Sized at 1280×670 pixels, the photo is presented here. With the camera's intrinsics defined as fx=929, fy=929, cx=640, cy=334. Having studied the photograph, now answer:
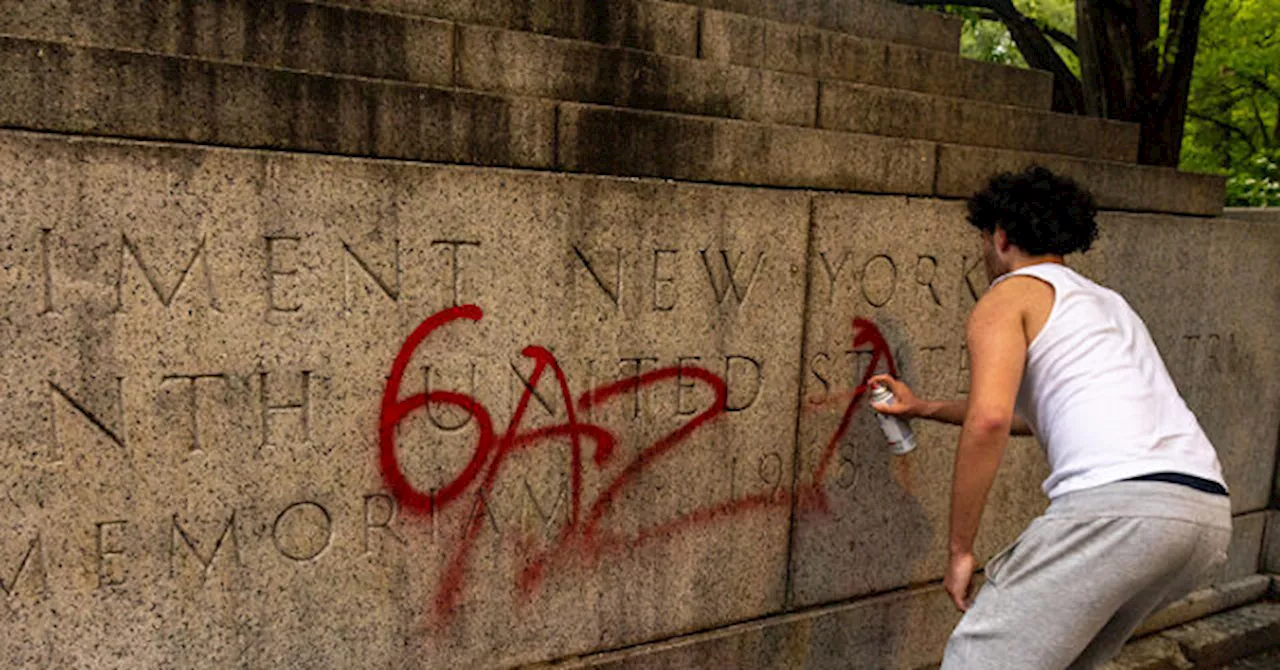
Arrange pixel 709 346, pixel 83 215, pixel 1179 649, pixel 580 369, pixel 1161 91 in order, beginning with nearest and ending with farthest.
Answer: pixel 83 215 < pixel 580 369 < pixel 709 346 < pixel 1179 649 < pixel 1161 91

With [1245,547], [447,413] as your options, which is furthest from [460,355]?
[1245,547]

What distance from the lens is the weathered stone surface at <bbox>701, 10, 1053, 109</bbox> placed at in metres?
4.00

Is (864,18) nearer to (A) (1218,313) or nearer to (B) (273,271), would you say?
(A) (1218,313)

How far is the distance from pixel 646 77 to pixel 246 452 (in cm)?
191

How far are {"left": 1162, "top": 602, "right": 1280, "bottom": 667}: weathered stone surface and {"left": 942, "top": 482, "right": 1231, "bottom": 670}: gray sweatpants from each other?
→ 272 centimetres

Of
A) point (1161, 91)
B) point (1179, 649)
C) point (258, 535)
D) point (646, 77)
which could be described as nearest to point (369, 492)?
point (258, 535)

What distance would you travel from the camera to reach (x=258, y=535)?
105 inches

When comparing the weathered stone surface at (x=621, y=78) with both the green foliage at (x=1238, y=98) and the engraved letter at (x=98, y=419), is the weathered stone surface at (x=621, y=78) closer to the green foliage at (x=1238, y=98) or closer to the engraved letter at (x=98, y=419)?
the engraved letter at (x=98, y=419)

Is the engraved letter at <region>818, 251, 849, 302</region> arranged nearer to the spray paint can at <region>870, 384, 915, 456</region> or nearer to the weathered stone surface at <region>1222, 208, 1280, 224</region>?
the spray paint can at <region>870, 384, 915, 456</region>

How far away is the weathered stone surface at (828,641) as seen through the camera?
338 centimetres

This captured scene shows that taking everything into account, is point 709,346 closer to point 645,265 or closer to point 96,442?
point 645,265

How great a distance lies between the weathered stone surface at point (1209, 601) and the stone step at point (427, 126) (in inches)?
98.6

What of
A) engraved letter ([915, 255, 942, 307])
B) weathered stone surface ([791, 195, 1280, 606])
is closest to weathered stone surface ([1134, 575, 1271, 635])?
weathered stone surface ([791, 195, 1280, 606])

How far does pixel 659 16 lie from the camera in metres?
3.74
